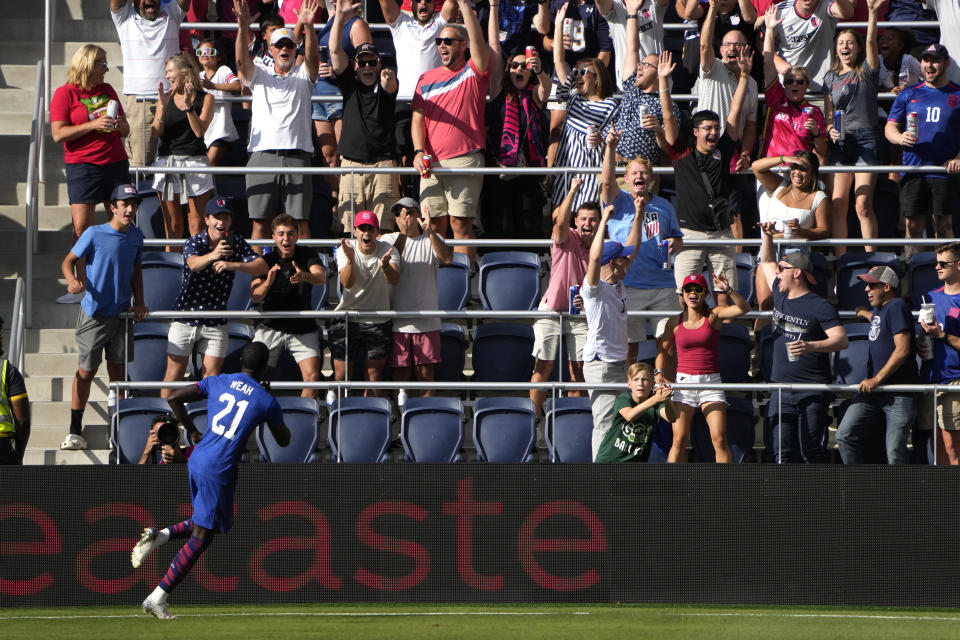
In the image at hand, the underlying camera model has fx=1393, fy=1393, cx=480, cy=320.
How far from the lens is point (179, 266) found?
13.0 metres

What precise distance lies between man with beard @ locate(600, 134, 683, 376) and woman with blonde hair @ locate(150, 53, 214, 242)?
4.04m

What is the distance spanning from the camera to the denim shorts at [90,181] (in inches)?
524

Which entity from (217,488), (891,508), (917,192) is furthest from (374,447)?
(917,192)

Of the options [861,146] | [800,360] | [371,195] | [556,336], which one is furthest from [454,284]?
[861,146]

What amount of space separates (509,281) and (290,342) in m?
2.23

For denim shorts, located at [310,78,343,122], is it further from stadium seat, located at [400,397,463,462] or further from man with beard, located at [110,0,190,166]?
stadium seat, located at [400,397,463,462]

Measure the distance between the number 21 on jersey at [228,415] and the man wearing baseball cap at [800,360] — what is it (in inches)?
172

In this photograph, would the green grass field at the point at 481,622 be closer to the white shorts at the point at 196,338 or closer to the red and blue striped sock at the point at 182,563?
the red and blue striped sock at the point at 182,563

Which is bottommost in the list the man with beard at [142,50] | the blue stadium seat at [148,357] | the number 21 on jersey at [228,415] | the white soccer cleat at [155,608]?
the white soccer cleat at [155,608]

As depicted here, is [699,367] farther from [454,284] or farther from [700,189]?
[454,284]

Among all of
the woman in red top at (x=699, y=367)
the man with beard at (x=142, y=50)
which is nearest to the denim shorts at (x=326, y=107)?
the man with beard at (x=142, y=50)

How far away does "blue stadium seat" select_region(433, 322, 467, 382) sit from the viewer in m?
12.6

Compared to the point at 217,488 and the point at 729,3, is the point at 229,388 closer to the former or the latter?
the point at 217,488

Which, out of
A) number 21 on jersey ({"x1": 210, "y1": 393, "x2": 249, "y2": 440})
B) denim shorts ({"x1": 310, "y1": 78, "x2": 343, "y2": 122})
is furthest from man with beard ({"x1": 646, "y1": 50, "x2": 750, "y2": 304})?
number 21 on jersey ({"x1": 210, "y1": 393, "x2": 249, "y2": 440})
